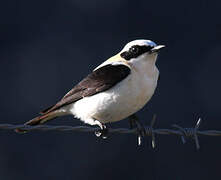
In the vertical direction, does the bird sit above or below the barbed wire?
above

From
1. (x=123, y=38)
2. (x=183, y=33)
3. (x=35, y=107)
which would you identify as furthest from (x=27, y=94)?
(x=183, y=33)

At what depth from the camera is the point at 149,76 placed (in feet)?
22.6

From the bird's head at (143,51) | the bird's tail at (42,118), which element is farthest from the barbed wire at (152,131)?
the bird's tail at (42,118)

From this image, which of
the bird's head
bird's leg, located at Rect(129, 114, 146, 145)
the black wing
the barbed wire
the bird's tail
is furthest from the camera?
the bird's tail

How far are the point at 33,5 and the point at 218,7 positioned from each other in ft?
13.6

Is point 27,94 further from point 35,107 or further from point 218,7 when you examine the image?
point 218,7

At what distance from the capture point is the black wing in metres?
6.86

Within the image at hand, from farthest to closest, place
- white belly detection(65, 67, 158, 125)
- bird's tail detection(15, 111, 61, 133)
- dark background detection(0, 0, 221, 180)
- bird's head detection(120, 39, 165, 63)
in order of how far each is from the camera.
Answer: dark background detection(0, 0, 221, 180) < bird's tail detection(15, 111, 61, 133) < bird's head detection(120, 39, 165, 63) < white belly detection(65, 67, 158, 125)

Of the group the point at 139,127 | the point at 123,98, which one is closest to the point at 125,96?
the point at 123,98

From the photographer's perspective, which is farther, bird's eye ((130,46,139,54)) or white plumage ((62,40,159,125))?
bird's eye ((130,46,139,54))

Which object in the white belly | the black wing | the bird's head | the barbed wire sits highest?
the bird's head

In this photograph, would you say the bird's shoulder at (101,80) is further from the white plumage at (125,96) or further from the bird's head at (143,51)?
the bird's head at (143,51)

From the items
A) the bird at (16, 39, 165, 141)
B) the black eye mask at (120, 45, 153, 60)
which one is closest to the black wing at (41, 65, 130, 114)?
the bird at (16, 39, 165, 141)

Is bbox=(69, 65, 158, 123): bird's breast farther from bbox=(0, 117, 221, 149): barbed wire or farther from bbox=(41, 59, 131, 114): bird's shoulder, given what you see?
bbox=(0, 117, 221, 149): barbed wire
